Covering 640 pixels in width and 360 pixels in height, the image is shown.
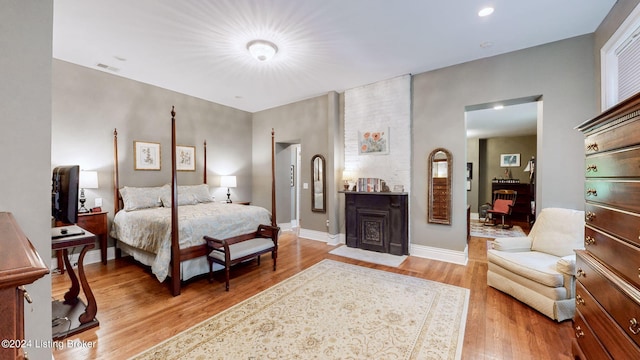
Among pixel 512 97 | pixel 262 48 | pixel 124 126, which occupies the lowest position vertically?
pixel 124 126

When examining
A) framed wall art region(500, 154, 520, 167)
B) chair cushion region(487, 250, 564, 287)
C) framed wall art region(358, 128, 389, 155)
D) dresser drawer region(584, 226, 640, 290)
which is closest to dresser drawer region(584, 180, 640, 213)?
dresser drawer region(584, 226, 640, 290)

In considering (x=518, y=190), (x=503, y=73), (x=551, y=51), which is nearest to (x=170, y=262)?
(x=503, y=73)

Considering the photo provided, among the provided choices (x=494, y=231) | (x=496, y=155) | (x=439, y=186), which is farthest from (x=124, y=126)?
(x=496, y=155)

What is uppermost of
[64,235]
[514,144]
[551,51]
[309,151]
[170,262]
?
[551,51]

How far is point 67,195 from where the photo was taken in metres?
2.07

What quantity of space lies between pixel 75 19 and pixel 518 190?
1008 centimetres

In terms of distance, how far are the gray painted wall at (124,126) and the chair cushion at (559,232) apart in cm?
569

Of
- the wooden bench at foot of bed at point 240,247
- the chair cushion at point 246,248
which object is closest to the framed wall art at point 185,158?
the wooden bench at foot of bed at point 240,247

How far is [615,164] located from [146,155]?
230 inches

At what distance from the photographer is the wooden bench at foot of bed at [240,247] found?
2954 mm

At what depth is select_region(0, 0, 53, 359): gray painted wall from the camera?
4.36 ft

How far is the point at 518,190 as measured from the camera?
7.44 metres

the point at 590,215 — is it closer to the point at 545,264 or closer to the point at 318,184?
the point at 545,264

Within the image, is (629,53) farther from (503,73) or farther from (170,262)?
(170,262)
